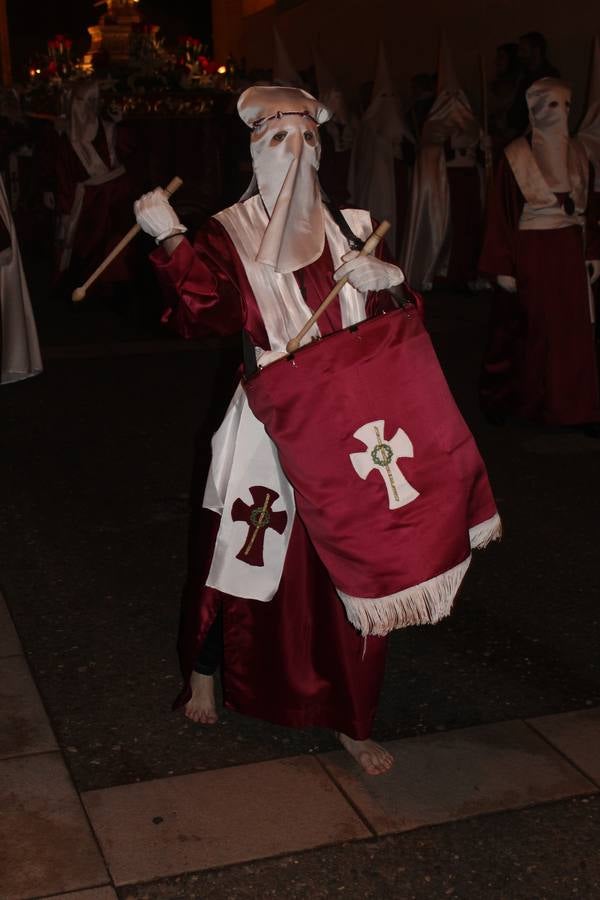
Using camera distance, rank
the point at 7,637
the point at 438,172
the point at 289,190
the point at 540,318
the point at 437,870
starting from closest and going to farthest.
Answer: the point at 437,870
the point at 289,190
the point at 7,637
the point at 540,318
the point at 438,172

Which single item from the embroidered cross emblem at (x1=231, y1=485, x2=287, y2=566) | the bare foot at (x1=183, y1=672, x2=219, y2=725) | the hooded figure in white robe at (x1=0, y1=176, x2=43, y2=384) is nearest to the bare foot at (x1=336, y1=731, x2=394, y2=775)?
the bare foot at (x1=183, y1=672, x2=219, y2=725)

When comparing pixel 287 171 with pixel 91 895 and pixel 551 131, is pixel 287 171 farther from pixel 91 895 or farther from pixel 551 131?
pixel 551 131

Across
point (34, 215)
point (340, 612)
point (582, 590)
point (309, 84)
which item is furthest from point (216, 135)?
point (340, 612)

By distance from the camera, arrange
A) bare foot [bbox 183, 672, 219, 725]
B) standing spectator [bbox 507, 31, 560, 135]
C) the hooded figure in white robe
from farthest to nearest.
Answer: standing spectator [bbox 507, 31, 560, 135], the hooded figure in white robe, bare foot [bbox 183, 672, 219, 725]

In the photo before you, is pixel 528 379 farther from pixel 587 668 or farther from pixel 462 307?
pixel 462 307

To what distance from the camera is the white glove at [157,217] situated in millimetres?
2959

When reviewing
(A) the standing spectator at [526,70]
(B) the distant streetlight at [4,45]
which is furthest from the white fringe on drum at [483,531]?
(B) the distant streetlight at [4,45]

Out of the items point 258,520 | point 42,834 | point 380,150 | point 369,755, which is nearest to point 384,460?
point 258,520

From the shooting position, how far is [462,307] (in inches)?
437

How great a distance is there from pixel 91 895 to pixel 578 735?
4.59 ft

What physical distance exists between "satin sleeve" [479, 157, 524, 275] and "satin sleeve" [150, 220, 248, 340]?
3602 millimetres

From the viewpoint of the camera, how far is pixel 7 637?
4.03 m

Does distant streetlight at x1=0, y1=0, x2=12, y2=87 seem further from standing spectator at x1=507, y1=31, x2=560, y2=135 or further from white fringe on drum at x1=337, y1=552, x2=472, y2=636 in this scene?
white fringe on drum at x1=337, y1=552, x2=472, y2=636

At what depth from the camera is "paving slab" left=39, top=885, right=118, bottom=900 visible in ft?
8.69
